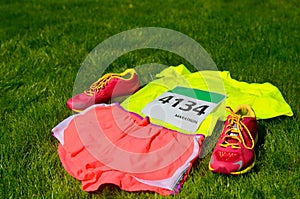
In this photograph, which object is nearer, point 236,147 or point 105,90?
point 236,147

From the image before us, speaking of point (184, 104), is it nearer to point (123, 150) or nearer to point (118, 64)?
point (123, 150)

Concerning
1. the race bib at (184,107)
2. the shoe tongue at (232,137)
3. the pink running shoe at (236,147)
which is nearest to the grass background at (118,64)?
the pink running shoe at (236,147)

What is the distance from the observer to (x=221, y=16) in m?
4.58

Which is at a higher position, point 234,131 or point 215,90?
point 234,131

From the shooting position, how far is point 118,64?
3406 mm

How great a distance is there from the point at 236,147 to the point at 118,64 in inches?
60.7

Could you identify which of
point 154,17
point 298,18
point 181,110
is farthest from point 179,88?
point 298,18

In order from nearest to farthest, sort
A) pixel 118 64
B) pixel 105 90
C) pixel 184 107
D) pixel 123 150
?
pixel 123 150
pixel 184 107
pixel 105 90
pixel 118 64

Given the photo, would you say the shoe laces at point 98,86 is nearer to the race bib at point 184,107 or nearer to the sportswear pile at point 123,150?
the sportswear pile at point 123,150

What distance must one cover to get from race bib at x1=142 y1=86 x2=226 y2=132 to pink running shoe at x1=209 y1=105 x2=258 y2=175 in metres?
0.28

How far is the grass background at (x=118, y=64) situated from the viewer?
2.01m

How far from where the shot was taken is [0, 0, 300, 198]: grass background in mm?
2012

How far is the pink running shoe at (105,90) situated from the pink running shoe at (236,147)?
82cm

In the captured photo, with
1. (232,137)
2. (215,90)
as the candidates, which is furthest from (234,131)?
(215,90)
